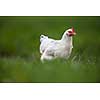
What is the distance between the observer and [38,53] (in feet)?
16.3

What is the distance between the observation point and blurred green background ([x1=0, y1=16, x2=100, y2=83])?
16.3 ft

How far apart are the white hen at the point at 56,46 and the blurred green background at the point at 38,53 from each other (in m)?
0.04

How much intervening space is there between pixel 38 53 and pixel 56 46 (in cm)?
17

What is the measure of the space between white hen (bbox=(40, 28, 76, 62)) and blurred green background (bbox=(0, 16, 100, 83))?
4 centimetres

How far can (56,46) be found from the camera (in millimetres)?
4961

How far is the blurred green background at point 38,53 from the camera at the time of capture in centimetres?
496

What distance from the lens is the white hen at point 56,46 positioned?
4.95 metres

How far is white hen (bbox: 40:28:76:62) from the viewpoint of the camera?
4945 mm
